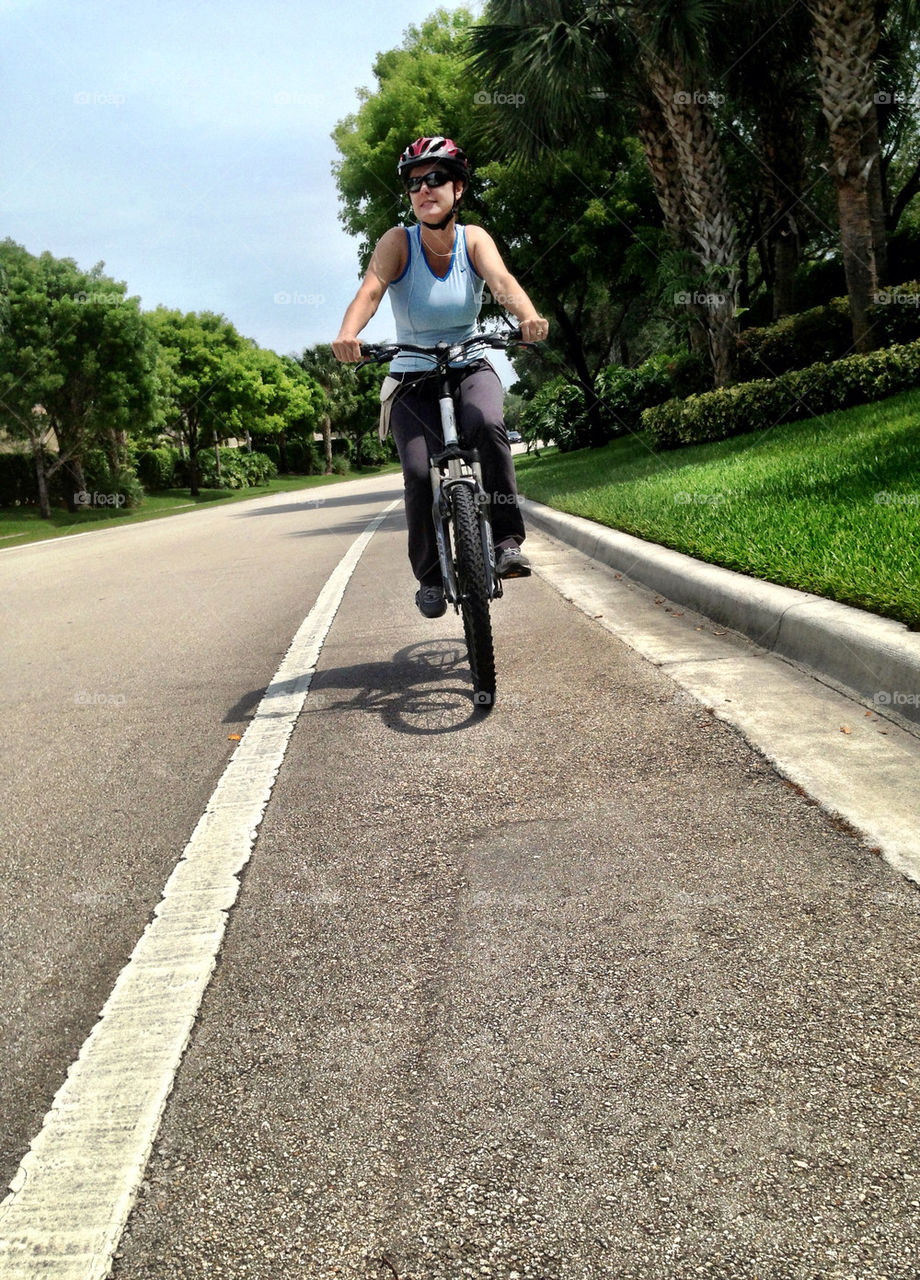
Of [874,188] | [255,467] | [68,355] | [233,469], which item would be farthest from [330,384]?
[874,188]

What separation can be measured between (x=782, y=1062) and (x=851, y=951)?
1.44 ft

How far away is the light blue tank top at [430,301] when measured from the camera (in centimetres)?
480

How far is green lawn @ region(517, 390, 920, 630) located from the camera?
505 cm

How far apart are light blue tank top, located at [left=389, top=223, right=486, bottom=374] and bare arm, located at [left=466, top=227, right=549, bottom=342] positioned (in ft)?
0.18

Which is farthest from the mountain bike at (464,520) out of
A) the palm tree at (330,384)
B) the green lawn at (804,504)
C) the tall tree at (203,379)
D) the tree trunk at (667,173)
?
the palm tree at (330,384)

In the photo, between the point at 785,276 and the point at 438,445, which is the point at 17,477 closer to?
the point at 785,276

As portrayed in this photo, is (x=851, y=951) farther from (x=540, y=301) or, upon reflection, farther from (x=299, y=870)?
(x=540, y=301)

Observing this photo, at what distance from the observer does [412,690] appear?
4957 mm

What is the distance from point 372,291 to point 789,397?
10956 millimetres

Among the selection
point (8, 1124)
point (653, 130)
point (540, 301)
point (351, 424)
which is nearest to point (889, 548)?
point (8, 1124)

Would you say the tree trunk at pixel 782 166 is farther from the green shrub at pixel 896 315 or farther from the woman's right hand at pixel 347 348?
the woman's right hand at pixel 347 348

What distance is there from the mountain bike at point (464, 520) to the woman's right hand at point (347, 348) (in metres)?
0.05

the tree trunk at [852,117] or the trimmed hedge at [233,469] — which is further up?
A: the tree trunk at [852,117]

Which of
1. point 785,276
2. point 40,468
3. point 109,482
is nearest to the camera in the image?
point 785,276
